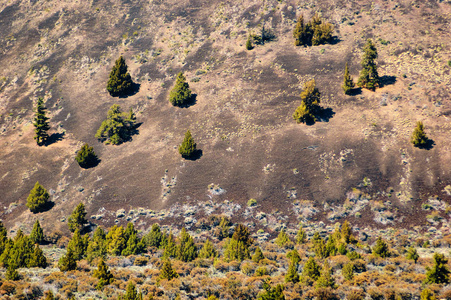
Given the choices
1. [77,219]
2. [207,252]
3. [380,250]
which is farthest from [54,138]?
[380,250]

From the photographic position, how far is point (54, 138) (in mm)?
67312

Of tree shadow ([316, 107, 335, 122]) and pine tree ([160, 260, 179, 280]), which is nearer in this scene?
pine tree ([160, 260, 179, 280])

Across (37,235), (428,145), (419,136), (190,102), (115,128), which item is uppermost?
(37,235)

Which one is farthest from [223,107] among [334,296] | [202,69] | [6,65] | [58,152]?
[6,65]

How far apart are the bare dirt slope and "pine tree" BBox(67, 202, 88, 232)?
117 inches

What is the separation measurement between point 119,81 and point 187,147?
24159mm

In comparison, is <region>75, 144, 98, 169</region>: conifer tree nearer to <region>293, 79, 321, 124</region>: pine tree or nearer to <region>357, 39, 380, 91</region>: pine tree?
<region>293, 79, 321, 124</region>: pine tree

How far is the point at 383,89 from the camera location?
2569 inches

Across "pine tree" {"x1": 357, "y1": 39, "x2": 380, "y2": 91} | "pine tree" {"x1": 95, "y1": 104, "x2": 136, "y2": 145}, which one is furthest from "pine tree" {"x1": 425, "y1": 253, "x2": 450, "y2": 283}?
"pine tree" {"x1": 95, "y1": 104, "x2": 136, "y2": 145}

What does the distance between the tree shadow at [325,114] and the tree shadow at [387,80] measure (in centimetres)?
1045

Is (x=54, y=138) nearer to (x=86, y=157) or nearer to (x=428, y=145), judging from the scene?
(x=86, y=157)

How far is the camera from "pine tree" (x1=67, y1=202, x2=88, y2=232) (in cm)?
5000

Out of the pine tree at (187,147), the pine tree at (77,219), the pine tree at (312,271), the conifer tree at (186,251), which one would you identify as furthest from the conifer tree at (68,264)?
the pine tree at (187,147)

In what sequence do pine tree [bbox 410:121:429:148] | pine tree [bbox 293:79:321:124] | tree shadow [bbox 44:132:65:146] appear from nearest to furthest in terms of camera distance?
pine tree [bbox 410:121:429:148] < pine tree [bbox 293:79:321:124] < tree shadow [bbox 44:132:65:146]
